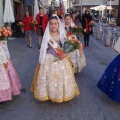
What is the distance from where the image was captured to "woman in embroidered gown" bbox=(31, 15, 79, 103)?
3666mm

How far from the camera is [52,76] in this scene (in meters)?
3.65

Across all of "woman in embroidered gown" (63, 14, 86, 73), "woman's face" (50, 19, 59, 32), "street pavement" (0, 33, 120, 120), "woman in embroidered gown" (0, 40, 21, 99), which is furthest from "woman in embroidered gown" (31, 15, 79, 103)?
"woman in embroidered gown" (63, 14, 86, 73)

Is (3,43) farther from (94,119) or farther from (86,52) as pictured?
(86,52)

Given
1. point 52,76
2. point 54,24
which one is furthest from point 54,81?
point 54,24

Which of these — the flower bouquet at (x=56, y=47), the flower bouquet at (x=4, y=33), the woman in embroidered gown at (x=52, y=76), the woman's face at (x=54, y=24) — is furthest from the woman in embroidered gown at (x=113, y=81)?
the flower bouquet at (x=4, y=33)

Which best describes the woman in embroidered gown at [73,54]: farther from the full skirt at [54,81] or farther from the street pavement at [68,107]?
the full skirt at [54,81]

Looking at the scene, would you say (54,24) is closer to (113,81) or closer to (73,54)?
(113,81)

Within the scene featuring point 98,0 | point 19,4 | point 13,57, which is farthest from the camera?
point 98,0

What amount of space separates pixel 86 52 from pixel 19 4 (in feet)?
34.5

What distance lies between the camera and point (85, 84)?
16.6 ft

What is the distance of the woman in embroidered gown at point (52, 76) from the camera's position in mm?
3666

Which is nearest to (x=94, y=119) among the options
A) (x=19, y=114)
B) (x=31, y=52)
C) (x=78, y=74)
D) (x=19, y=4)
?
(x=19, y=114)

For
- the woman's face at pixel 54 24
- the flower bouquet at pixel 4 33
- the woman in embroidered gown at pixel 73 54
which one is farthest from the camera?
the woman in embroidered gown at pixel 73 54

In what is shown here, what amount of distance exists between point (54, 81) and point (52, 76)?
9 cm
